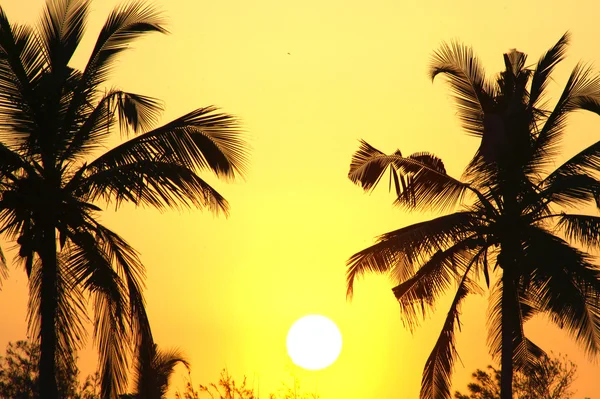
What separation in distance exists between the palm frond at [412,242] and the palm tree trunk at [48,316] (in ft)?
23.4

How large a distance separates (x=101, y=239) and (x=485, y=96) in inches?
392

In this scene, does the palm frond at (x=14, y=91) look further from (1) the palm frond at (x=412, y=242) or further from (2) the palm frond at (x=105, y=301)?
(1) the palm frond at (x=412, y=242)

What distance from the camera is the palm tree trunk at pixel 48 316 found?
58.4ft

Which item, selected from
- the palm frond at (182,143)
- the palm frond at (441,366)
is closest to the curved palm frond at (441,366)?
the palm frond at (441,366)

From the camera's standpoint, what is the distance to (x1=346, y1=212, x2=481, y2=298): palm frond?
22156mm

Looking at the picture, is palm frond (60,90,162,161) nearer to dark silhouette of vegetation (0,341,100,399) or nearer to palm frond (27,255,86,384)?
palm frond (27,255,86,384)

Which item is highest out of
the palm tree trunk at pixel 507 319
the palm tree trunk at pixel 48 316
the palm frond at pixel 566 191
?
the palm frond at pixel 566 191

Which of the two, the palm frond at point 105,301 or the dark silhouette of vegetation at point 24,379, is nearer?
the palm frond at point 105,301

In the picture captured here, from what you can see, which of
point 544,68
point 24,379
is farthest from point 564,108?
point 24,379

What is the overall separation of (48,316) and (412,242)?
783cm

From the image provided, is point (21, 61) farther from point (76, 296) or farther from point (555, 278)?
point (555, 278)

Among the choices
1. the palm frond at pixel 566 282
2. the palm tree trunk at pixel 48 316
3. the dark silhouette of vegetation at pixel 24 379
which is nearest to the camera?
the palm tree trunk at pixel 48 316

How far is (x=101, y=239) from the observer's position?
19.0m

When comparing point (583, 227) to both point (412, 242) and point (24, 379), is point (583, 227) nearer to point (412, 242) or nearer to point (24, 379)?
point (412, 242)
